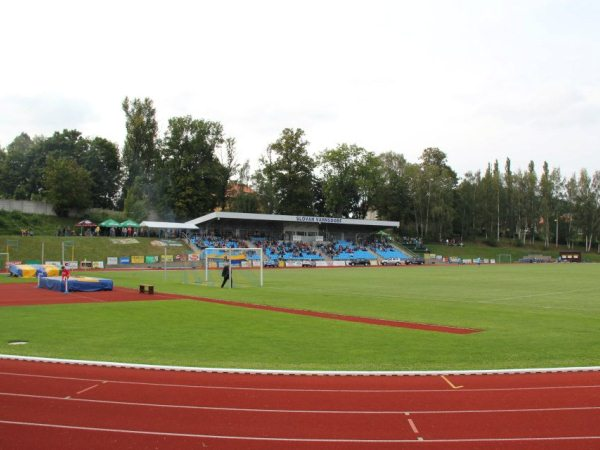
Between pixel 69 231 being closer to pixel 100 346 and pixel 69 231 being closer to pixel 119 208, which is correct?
pixel 119 208

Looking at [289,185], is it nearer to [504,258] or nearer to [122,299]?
[504,258]

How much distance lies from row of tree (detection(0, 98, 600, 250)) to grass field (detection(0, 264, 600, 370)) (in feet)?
207

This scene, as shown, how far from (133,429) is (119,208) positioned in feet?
310

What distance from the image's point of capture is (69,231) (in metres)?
73.0

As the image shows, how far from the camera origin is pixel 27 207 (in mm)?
77438

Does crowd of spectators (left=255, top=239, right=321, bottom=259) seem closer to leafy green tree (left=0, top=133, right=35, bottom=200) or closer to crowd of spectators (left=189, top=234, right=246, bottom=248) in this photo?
crowd of spectators (left=189, top=234, right=246, bottom=248)

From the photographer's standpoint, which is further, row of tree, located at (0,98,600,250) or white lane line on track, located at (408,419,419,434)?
row of tree, located at (0,98,600,250)

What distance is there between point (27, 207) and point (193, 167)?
26.5 metres

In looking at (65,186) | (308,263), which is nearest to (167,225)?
(65,186)

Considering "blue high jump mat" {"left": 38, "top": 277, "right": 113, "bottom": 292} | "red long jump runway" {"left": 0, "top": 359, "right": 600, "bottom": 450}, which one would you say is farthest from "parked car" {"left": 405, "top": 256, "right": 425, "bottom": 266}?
"red long jump runway" {"left": 0, "top": 359, "right": 600, "bottom": 450}

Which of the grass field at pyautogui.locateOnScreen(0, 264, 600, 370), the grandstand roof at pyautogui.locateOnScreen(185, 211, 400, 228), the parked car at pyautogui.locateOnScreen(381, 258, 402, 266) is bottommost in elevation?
the parked car at pyautogui.locateOnScreen(381, 258, 402, 266)

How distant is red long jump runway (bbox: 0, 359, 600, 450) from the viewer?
6812 mm

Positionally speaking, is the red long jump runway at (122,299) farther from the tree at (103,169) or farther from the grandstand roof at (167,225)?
the tree at (103,169)

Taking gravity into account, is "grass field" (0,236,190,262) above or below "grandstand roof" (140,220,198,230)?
below
